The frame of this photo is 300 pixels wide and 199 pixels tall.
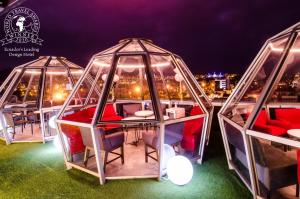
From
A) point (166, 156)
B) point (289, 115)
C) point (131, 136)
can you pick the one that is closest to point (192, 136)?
point (166, 156)

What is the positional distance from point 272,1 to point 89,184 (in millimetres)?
24398

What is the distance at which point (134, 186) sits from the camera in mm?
4438

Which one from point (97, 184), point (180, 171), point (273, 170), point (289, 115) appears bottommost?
point (97, 184)

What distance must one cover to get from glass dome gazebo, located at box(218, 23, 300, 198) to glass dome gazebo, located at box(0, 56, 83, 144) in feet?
22.3

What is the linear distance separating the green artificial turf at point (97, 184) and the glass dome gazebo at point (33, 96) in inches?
105

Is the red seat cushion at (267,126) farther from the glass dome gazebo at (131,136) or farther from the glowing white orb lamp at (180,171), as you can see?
the glowing white orb lamp at (180,171)

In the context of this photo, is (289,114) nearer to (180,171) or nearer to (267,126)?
(267,126)

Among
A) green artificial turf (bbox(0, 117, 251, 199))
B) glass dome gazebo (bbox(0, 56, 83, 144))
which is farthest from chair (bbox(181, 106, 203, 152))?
glass dome gazebo (bbox(0, 56, 83, 144))

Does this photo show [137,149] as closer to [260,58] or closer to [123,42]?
[123,42]

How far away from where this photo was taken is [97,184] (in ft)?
15.1

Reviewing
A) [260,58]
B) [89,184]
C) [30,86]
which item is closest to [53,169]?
[89,184]

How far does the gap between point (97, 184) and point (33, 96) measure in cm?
1020

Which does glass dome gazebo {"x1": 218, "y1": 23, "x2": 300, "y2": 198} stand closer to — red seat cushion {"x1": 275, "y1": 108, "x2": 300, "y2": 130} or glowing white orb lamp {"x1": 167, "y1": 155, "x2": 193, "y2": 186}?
red seat cushion {"x1": 275, "y1": 108, "x2": 300, "y2": 130}

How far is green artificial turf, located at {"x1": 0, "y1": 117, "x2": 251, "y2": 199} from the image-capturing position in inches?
162
